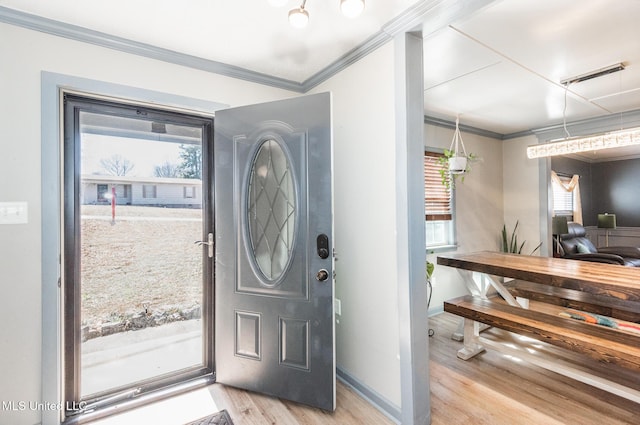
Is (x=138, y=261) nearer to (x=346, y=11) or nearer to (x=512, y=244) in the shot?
(x=346, y=11)

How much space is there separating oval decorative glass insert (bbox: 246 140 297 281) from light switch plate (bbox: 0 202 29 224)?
127 centimetres

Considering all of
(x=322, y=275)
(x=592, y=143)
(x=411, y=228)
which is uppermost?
(x=592, y=143)

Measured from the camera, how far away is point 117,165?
80.0 inches

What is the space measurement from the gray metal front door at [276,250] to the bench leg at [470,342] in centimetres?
146

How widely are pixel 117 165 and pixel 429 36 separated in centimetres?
229

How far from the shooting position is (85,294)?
192 cm

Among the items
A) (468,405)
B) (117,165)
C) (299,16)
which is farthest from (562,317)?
(117,165)

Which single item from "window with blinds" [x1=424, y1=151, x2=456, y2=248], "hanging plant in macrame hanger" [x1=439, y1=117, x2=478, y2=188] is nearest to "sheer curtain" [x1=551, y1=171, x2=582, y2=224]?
"hanging plant in macrame hanger" [x1=439, y1=117, x2=478, y2=188]

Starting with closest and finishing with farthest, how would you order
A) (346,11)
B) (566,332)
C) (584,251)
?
1. (346,11)
2. (566,332)
3. (584,251)

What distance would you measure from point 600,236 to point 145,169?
28.2 feet

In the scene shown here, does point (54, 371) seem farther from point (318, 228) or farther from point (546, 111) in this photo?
point (546, 111)

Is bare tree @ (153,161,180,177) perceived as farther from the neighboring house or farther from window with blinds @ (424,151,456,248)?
window with blinds @ (424,151,456,248)

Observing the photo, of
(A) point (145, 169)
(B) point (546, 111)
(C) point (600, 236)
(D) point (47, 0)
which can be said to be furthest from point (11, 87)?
(C) point (600, 236)

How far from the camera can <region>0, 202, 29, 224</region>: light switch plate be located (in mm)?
1611
